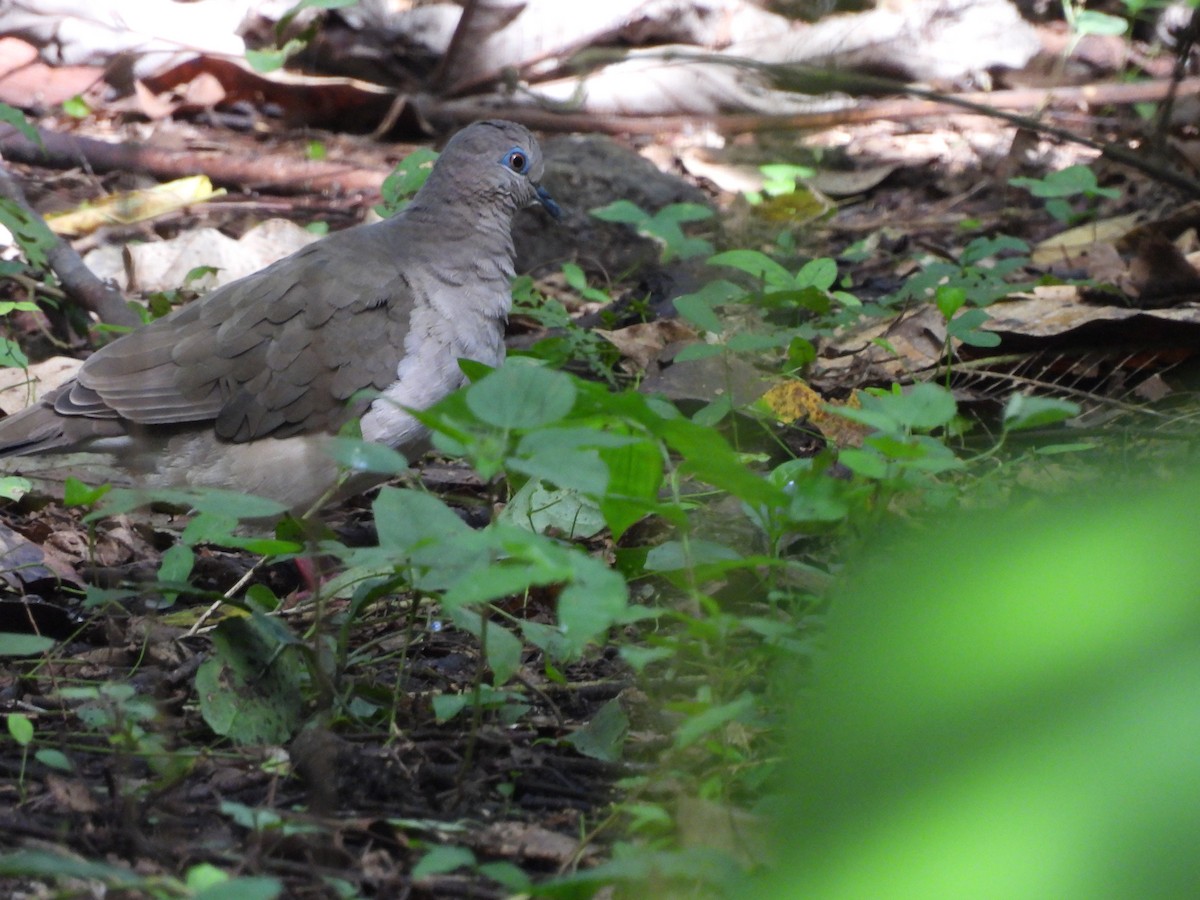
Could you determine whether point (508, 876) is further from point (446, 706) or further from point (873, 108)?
point (873, 108)

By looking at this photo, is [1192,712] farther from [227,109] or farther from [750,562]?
[227,109]

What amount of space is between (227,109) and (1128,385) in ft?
19.2

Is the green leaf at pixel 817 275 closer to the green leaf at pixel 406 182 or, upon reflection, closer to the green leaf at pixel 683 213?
the green leaf at pixel 683 213

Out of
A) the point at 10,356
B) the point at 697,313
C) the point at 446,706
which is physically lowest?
the point at 10,356

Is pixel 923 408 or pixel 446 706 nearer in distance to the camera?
pixel 923 408

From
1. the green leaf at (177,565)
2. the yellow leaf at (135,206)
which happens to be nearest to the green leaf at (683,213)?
the yellow leaf at (135,206)

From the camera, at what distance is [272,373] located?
4.38 m

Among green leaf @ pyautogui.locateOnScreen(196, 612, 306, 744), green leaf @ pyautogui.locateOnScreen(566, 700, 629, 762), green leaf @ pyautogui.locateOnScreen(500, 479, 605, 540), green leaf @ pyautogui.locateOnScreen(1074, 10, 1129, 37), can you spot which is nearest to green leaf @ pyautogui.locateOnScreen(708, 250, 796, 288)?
green leaf @ pyautogui.locateOnScreen(500, 479, 605, 540)

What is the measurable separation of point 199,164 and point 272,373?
3355mm

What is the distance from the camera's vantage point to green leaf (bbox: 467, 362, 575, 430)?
1991 millimetres

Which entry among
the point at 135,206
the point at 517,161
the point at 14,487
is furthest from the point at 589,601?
the point at 135,206

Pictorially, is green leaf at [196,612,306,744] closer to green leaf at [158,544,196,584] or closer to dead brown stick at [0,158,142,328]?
green leaf at [158,544,196,584]

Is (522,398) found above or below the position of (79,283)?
above

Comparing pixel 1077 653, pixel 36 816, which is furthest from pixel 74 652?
pixel 1077 653
